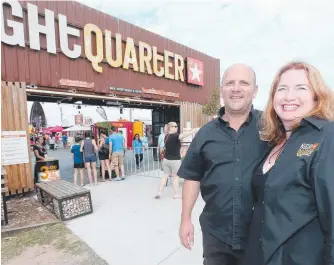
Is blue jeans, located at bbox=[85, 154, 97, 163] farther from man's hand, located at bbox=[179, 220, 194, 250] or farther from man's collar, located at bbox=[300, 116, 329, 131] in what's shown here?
man's collar, located at bbox=[300, 116, 329, 131]

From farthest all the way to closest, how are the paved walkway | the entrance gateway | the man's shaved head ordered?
1. the entrance gateway
2. the paved walkway
3. the man's shaved head

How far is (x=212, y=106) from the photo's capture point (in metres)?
12.7

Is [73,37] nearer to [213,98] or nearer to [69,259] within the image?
[69,259]

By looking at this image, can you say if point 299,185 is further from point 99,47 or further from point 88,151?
point 99,47

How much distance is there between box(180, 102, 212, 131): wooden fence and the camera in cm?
1183

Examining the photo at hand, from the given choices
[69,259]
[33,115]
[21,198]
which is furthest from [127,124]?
[33,115]

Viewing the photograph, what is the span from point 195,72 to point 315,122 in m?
11.5

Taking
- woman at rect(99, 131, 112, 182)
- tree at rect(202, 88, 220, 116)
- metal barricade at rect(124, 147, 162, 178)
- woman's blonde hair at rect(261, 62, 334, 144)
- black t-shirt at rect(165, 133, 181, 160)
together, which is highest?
tree at rect(202, 88, 220, 116)

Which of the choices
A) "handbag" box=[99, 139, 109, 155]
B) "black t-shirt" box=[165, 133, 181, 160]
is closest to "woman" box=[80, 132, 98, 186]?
"handbag" box=[99, 139, 109, 155]

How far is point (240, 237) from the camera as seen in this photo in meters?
1.73

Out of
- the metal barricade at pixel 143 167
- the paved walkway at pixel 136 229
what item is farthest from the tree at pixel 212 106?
the paved walkway at pixel 136 229

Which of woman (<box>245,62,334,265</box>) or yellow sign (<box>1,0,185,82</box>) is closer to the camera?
woman (<box>245,62,334,265</box>)

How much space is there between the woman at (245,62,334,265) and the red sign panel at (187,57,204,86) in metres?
10.8

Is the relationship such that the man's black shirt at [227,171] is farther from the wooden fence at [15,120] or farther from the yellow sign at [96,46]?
the yellow sign at [96,46]
